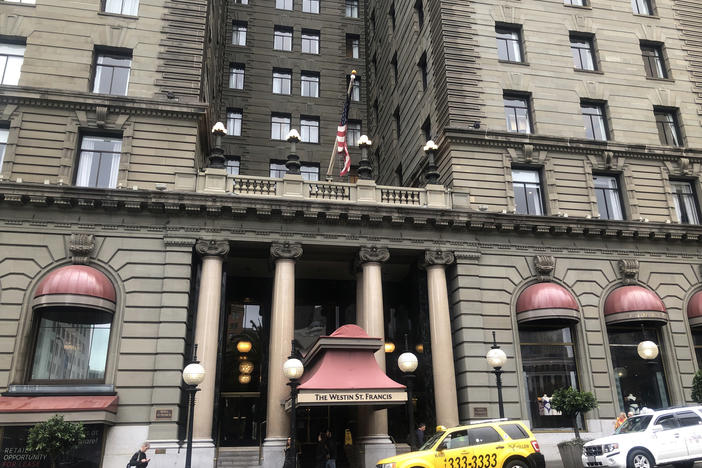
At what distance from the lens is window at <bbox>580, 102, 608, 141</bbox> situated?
1172 inches

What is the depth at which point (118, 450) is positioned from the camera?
20484 mm

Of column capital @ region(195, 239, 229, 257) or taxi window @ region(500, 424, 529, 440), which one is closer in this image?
taxi window @ region(500, 424, 529, 440)

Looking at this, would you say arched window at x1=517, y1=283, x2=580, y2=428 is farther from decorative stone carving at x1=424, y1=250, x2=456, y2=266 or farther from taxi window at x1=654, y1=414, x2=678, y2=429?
taxi window at x1=654, y1=414, x2=678, y2=429

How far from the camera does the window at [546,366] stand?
24781 mm

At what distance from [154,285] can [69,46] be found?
11.9 m

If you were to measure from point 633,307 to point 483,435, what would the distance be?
13167 mm

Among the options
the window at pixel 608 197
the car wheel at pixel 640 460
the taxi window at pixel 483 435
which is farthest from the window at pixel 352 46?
the car wheel at pixel 640 460

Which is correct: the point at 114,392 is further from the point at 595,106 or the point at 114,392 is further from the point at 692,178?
the point at 692,178

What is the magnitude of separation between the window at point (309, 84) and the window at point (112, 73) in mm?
17577

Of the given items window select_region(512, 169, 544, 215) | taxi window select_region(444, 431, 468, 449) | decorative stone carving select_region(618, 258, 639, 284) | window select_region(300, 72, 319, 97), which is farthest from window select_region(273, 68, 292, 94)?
taxi window select_region(444, 431, 468, 449)

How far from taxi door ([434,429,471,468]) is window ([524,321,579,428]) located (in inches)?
373

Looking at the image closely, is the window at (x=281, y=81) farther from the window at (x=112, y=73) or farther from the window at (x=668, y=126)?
the window at (x=668, y=126)

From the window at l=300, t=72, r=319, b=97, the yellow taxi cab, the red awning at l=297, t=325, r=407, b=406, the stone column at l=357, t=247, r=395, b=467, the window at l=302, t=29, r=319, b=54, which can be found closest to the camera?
the yellow taxi cab

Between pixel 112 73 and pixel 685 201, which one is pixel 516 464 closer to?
pixel 685 201
